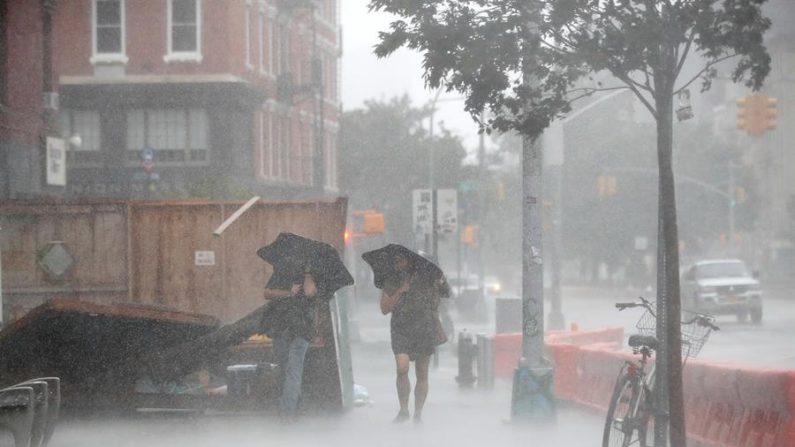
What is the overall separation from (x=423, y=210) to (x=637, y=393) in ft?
61.2

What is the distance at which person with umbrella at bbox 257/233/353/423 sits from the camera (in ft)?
46.8

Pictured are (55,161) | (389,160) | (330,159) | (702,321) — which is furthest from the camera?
(389,160)

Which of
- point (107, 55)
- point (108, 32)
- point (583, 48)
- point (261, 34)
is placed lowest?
point (583, 48)

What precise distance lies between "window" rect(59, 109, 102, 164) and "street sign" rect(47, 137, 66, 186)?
59.7 ft

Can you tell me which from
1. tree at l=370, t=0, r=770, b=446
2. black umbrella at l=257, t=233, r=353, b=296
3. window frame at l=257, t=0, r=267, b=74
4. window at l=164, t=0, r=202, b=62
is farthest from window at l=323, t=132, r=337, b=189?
tree at l=370, t=0, r=770, b=446

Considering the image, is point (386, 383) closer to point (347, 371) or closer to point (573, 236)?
point (347, 371)

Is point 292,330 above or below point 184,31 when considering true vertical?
below

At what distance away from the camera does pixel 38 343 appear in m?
14.2

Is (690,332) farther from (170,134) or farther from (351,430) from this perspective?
(170,134)

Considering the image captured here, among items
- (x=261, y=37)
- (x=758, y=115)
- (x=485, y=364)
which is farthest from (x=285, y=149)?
(x=485, y=364)

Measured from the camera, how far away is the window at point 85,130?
42406 mm

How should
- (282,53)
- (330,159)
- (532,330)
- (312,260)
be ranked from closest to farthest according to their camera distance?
(312,260) < (532,330) < (282,53) < (330,159)

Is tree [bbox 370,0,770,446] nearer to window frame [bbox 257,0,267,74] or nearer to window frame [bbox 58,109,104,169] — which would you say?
window frame [bbox 58,109,104,169]

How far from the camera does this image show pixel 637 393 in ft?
34.8
